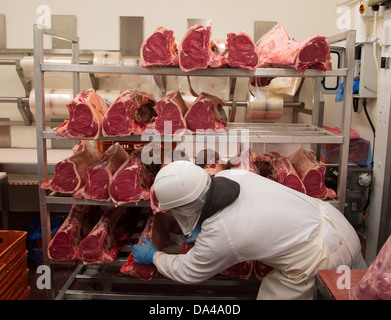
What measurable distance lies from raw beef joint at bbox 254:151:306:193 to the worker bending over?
1.02 ft

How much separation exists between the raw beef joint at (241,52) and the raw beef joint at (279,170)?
720 millimetres

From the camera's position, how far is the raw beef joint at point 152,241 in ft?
7.61

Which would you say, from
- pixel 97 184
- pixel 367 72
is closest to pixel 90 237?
pixel 97 184

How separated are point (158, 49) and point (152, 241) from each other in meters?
1.19

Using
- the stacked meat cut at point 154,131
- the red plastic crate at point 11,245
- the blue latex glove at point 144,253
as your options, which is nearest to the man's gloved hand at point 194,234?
the stacked meat cut at point 154,131

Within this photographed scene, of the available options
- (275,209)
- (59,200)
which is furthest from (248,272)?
(59,200)

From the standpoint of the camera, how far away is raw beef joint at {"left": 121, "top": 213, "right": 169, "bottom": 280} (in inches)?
91.3

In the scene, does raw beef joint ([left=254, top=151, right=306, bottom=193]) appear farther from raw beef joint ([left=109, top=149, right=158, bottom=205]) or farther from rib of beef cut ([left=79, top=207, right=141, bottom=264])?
rib of beef cut ([left=79, top=207, right=141, bottom=264])

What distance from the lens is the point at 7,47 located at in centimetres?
432

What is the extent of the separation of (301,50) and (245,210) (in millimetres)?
1027

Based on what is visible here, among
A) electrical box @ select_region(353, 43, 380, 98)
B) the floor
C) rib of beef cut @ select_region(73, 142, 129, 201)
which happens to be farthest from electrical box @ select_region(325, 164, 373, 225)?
rib of beef cut @ select_region(73, 142, 129, 201)

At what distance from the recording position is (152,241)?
2465 millimetres

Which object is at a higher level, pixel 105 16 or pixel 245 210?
pixel 105 16
